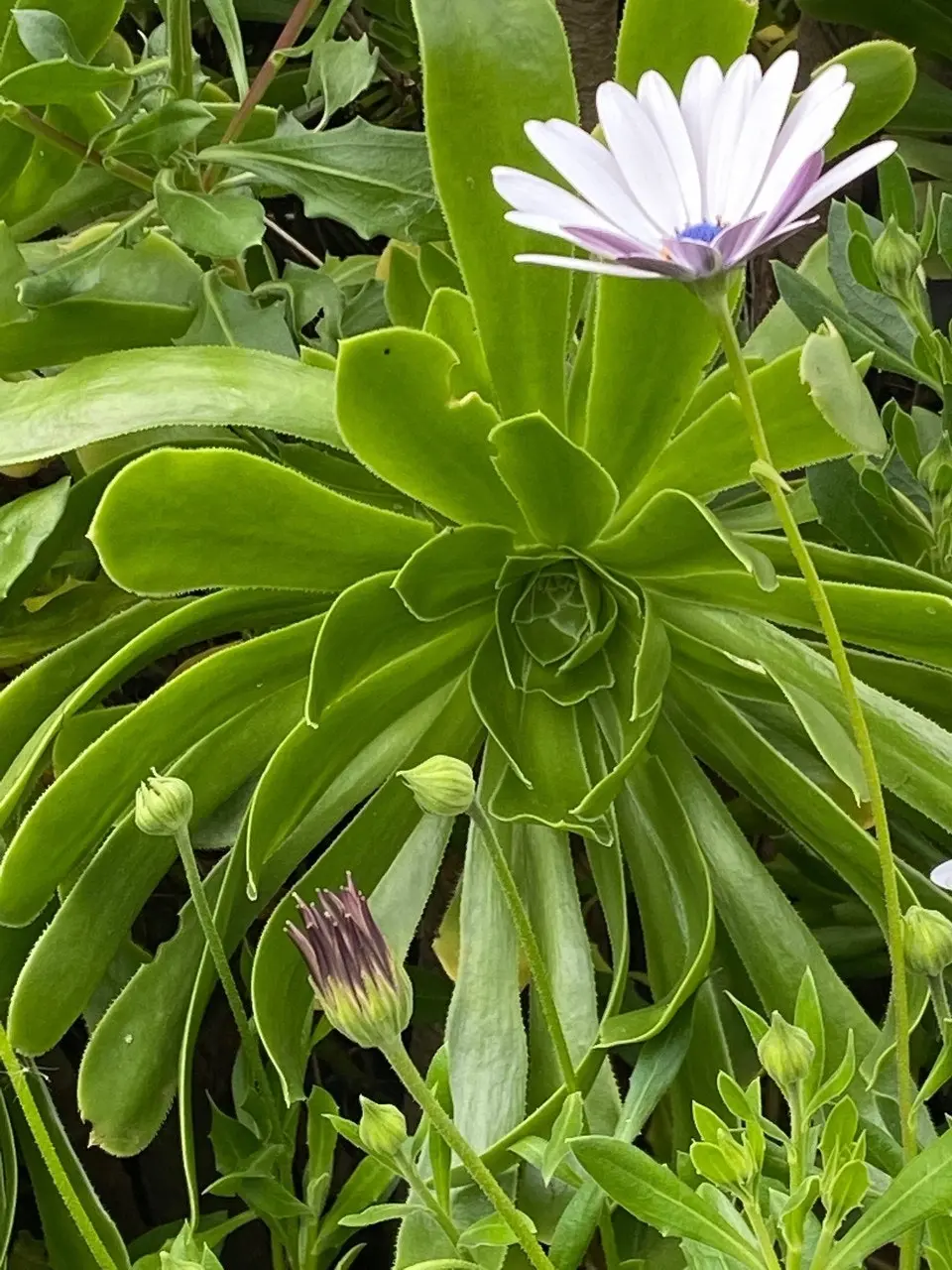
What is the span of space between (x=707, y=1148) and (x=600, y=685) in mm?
256

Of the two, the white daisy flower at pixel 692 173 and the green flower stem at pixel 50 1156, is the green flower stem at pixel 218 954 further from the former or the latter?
the white daisy flower at pixel 692 173

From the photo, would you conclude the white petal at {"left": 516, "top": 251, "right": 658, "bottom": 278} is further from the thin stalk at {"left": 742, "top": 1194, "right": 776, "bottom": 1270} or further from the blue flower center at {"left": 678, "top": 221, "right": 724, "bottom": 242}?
the thin stalk at {"left": 742, "top": 1194, "right": 776, "bottom": 1270}

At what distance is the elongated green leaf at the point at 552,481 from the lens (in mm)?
436

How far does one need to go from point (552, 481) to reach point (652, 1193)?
26cm

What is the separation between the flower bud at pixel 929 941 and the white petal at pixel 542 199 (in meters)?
0.20

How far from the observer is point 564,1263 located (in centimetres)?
37

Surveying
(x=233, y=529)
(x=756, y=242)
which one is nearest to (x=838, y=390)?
(x=756, y=242)

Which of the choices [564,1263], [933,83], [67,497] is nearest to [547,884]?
[564,1263]

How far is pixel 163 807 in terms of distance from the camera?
382 millimetres

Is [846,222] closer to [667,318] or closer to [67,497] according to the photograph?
[667,318]

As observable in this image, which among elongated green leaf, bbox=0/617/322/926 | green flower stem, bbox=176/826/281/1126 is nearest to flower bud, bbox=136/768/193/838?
green flower stem, bbox=176/826/281/1126

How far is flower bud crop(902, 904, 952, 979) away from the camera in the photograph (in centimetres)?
31

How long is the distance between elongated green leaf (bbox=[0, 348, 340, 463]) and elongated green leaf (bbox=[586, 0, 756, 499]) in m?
0.12

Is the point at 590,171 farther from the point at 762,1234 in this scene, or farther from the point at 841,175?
the point at 762,1234
